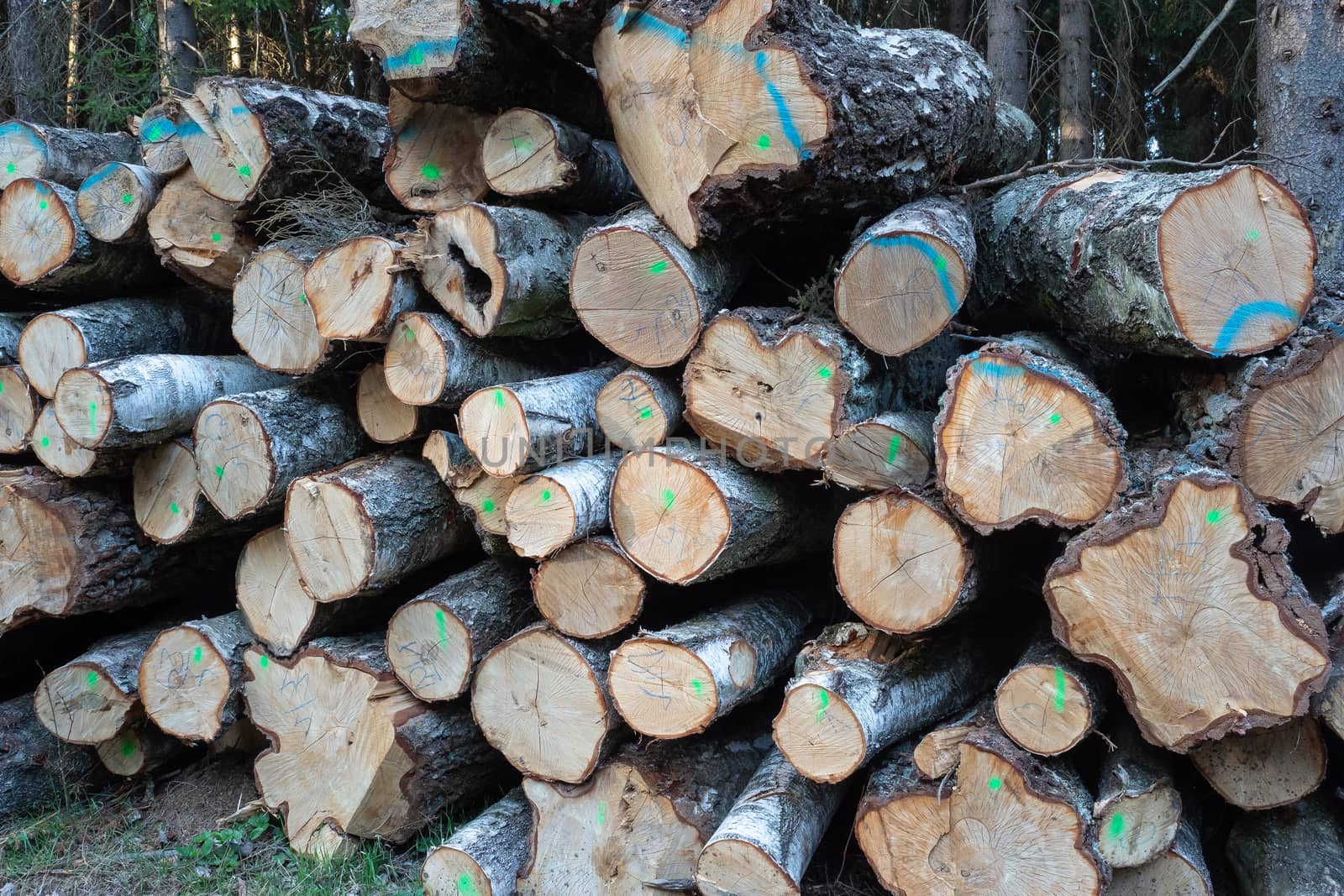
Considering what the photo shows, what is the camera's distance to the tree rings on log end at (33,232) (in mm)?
3613

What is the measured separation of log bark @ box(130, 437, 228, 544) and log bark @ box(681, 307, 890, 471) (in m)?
1.82

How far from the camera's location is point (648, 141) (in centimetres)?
283

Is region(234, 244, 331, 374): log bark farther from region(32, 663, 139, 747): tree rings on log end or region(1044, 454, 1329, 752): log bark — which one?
region(1044, 454, 1329, 752): log bark

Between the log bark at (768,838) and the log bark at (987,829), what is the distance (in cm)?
18

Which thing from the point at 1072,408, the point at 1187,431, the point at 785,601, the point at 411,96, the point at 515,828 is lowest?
the point at 515,828

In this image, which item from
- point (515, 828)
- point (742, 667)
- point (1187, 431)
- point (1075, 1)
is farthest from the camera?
point (1075, 1)

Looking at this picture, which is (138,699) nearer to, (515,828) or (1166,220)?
(515,828)

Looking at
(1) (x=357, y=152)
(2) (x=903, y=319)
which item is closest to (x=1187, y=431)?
(2) (x=903, y=319)

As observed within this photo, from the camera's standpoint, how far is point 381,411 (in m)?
3.21

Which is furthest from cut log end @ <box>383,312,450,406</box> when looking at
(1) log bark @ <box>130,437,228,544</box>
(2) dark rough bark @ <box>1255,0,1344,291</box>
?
(2) dark rough bark @ <box>1255,0,1344,291</box>

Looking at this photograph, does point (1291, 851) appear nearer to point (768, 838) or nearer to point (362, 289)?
point (768, 838)

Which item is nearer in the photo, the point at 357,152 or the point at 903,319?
the point at 903,319

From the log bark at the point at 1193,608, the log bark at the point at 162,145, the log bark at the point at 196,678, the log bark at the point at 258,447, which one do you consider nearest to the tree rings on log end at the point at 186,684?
the log bark at the point at 196,678

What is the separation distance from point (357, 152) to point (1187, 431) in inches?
112
